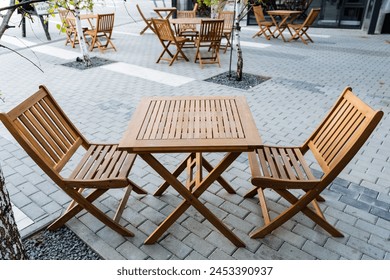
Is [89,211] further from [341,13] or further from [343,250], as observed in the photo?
[341,13]

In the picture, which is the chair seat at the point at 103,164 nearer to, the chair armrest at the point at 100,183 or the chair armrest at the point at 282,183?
the chair armrest at the point at 100,183

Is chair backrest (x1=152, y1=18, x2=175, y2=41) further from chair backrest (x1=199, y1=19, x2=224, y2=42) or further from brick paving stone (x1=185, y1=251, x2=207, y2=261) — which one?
brick paving stone (x1=185, y1=251, x2=207, y2=261)

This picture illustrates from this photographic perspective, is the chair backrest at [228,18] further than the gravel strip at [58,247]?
Yes

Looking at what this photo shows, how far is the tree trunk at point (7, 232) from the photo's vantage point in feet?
5.89

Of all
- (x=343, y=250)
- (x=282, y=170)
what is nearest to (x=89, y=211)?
(x=282, y=170)

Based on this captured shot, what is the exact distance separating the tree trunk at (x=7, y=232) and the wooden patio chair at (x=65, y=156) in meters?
0.44

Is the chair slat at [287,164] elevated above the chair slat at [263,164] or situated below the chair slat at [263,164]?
below

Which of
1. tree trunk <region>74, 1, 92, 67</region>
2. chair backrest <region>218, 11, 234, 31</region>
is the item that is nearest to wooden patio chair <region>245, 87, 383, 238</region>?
tree trunk <region>74, 1, 92, 67</region>

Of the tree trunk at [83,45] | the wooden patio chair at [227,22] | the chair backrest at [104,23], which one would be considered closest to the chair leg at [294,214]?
the tree trunk at [83,45]

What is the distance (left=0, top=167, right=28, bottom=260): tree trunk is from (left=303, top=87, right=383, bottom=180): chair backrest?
6.82 ft

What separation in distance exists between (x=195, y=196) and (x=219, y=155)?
4.83 feet

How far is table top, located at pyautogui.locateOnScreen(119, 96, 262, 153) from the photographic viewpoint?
215cm

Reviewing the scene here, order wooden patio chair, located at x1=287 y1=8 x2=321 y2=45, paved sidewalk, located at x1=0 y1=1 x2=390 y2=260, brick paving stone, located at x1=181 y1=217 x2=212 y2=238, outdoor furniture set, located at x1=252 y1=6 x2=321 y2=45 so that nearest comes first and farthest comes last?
paved sidewalk, located at x1=0 y1=1 x2=390 y2=260 < brick paving stone, located at x1=181 y1=217 x2=212 y2=238 < wooden patio chair, located at x1=287 y1=8 x2=321 y2=45 < outdoor furniture set, located at x1=252 y1=6 x2=321 y2=45
